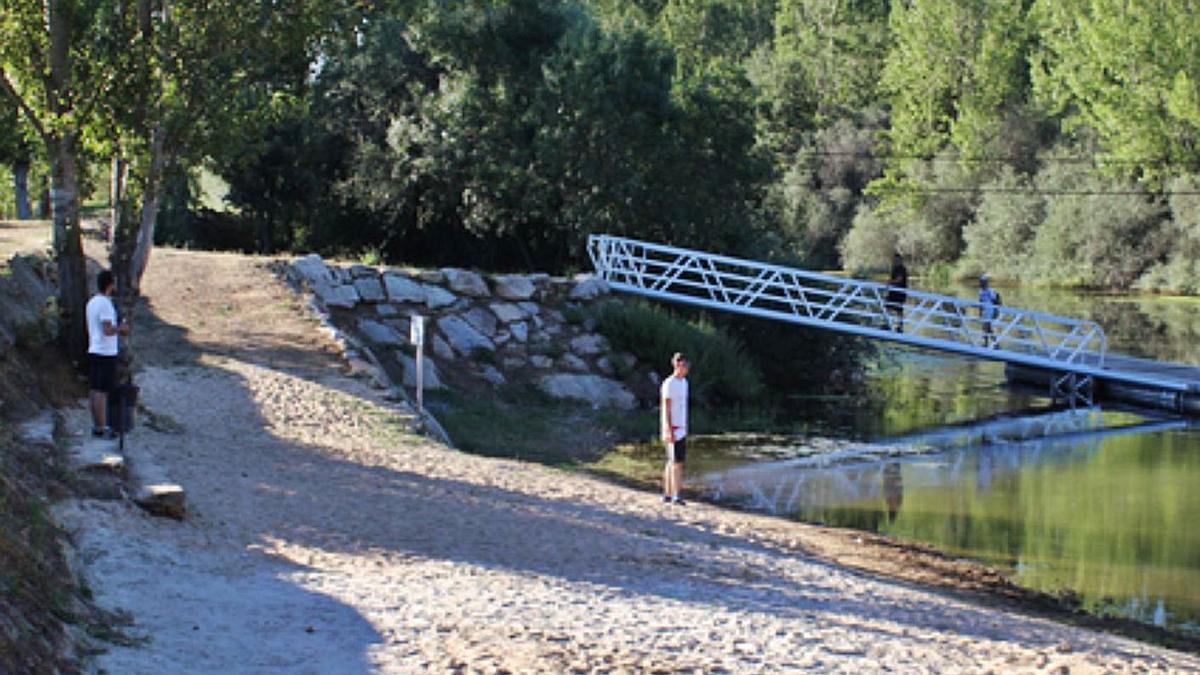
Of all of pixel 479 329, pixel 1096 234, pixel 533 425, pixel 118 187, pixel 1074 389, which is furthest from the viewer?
pixel 1096 234

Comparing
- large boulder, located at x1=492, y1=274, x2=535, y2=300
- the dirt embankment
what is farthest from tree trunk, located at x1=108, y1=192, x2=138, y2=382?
large boulder, located at x1=492, y1=274, x2=535, y2=300

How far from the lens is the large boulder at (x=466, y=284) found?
1065 inches

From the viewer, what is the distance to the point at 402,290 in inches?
1035

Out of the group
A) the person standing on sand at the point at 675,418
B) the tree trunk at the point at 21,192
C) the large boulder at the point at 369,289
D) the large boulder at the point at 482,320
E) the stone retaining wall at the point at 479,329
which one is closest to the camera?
the person standing on sand at the point at 675,418

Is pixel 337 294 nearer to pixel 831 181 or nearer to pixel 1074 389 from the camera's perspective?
pixel 1074 389

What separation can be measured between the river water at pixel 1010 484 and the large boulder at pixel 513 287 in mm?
5125

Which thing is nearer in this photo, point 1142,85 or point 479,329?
point 479,329

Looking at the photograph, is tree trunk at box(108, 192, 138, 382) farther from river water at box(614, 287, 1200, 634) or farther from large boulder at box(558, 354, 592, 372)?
large boulder at box(558, 354, 592, 372)

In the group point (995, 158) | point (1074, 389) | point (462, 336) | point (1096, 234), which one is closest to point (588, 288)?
point (462, 336)

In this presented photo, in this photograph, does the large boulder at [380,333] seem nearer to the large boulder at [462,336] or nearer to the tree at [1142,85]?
the large boulder at [462,336]

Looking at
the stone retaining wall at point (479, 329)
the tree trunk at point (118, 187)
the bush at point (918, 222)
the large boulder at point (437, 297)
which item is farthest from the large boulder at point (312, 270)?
the bush at point (918, 222)

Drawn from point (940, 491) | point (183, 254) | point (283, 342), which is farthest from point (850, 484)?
point (183, 254)

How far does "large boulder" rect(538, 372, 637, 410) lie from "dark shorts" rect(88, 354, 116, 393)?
1239cm

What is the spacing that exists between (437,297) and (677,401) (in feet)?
36.3
